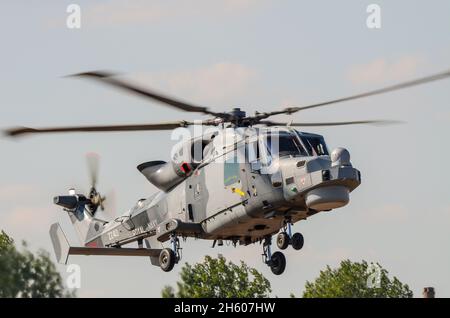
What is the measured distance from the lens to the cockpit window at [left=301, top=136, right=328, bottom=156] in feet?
115

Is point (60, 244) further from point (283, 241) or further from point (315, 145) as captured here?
point (315, 145)

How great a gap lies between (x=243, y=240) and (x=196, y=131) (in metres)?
3.85

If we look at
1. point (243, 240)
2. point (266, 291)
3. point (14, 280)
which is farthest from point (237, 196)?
point (266, 291)

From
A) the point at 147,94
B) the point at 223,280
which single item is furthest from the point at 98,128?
the point at 223,280

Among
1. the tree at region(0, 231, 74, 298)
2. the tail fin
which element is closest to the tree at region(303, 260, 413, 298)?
the tail fin

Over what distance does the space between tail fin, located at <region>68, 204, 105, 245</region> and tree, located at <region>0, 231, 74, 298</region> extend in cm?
1128

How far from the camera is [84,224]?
43344 millimetres

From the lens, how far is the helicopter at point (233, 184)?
33625mm

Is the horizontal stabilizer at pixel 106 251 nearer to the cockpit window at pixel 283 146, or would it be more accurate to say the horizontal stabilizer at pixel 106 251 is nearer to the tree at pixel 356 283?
the cockpit window at pixel 283 146

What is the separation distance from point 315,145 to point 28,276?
10114mm
